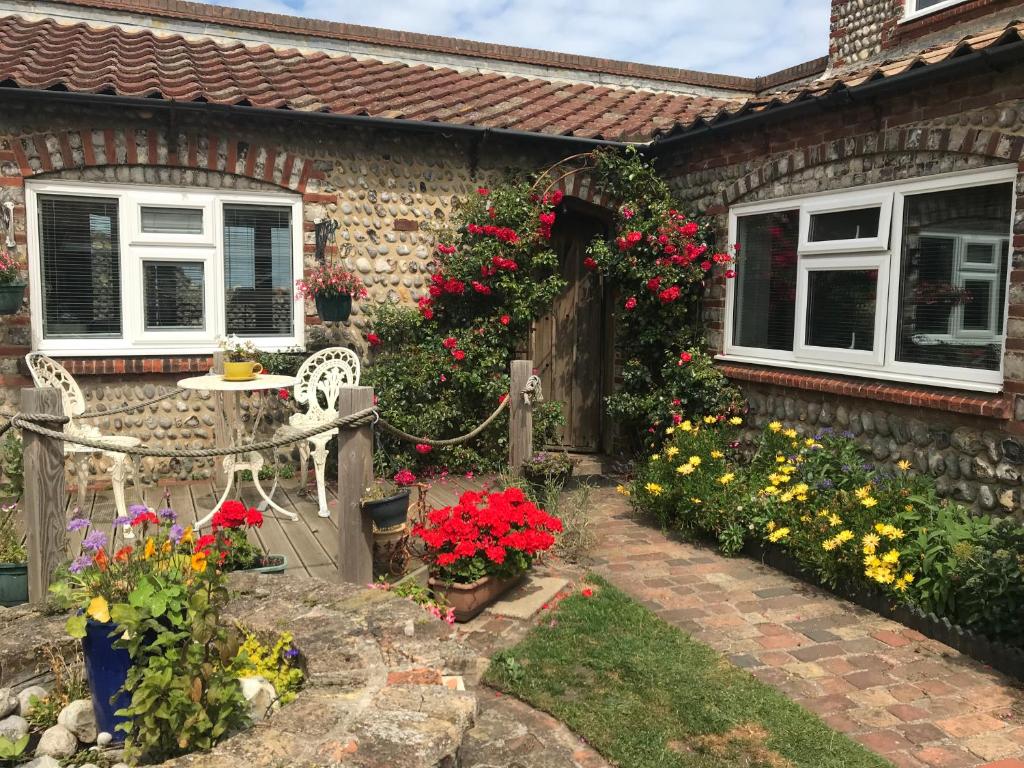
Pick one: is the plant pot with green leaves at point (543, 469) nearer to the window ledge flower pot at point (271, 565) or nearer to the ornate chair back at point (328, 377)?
the ornate chair back at point (328, 377)

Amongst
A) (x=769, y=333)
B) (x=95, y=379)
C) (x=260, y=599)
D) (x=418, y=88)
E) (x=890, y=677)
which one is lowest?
(x=890, y=677)

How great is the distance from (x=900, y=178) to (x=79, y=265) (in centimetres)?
680

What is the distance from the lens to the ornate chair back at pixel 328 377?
662 cm

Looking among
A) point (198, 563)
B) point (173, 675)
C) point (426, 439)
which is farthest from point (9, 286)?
point (173, 675)

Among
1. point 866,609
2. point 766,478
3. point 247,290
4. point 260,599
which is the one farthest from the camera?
point 247,290

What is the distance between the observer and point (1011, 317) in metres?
4.94

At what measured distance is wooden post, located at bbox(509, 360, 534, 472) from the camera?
6.29 meters

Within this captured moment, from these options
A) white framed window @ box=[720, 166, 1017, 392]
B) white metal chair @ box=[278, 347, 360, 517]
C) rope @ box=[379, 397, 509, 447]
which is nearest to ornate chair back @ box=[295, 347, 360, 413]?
white metal chair @ box=[278, 347, 360, 517]

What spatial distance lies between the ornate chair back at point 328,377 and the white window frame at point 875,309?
3.81 m

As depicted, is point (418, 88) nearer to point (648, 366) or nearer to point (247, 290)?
point (247, 290)

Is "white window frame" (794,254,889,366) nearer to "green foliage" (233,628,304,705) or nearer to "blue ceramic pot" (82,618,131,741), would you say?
"green foliage" (233,628,304,705)

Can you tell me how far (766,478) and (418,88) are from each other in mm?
5600

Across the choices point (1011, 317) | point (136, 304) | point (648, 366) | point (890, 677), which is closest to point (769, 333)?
point (648, 366)

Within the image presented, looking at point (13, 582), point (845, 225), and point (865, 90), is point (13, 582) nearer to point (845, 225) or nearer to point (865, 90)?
point (845, 225)
